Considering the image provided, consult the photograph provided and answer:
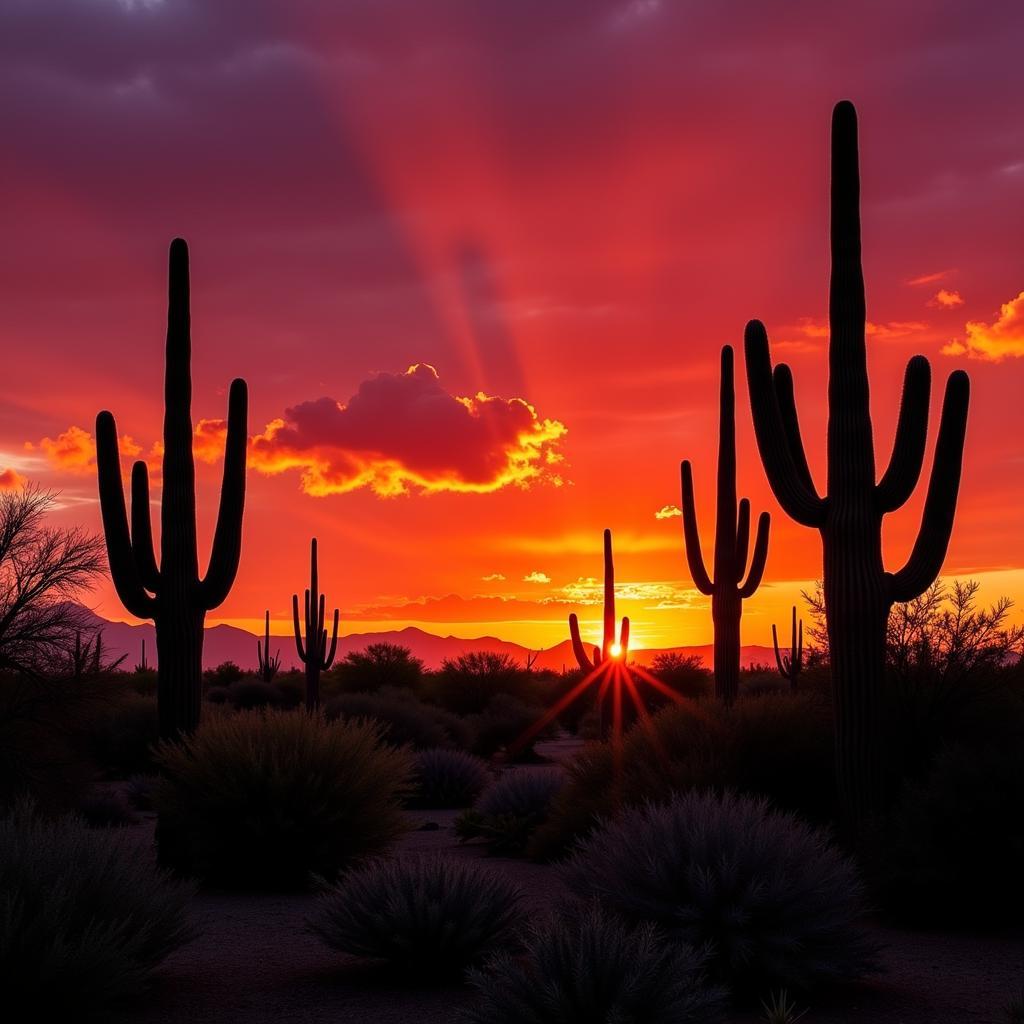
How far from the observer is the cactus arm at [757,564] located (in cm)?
2350

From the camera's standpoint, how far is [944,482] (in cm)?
1477

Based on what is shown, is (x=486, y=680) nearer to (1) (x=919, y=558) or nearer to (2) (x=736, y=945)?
(1) (x=919, y=558)

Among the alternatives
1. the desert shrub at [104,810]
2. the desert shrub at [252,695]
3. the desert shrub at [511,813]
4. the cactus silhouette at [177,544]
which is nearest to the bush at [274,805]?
the cactus silhouette at [177,544]

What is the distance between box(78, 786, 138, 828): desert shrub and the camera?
1909cm

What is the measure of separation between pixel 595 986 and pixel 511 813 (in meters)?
10.6

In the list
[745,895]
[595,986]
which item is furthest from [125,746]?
[595,986]

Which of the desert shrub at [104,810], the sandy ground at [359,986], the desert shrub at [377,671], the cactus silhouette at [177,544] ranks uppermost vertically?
the cactus silhouette at [177,544]

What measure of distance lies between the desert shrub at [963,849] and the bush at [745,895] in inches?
100

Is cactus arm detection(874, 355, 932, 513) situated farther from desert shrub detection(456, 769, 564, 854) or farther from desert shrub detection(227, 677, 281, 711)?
desert shrub detection(227, 677, 281, 711)

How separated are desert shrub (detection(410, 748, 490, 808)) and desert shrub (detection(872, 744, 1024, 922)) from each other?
11946 mm

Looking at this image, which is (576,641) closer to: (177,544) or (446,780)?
(446,780)

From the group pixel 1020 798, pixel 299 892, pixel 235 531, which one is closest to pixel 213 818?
pixel 299 892

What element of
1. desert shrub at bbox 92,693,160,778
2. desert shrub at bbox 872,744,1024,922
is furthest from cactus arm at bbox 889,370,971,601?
desert shrub at bbox 92,693,160,778

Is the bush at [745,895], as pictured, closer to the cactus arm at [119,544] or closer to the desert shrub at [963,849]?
the desert shrub at [963,849]
